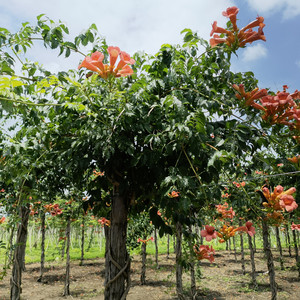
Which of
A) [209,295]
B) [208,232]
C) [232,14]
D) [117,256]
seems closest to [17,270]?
[117,256]

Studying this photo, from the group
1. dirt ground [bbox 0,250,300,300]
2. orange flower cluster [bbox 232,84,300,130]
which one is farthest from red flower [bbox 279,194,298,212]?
dirt ground [bbox 0,250,300,300]

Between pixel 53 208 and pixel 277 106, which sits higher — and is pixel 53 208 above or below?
Result: below

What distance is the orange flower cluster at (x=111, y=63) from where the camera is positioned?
1527 millimetres

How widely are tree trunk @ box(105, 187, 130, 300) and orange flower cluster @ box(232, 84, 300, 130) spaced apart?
1.35 m

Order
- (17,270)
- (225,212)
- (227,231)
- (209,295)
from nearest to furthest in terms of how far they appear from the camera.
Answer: (227,231) → (17,270) → (225,212) → (209,295)

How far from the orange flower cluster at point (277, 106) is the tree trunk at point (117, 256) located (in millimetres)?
1348

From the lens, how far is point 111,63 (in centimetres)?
155

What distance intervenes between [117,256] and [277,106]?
1.70m

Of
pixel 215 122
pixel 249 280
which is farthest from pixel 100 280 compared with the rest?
pixel 215 122

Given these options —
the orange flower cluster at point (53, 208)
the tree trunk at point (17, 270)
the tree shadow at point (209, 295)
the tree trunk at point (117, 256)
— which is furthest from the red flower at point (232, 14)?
the tree shadow at point (209, 295)

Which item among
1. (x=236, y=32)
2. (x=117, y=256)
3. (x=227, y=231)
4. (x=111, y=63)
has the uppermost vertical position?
(x=236, y=32)

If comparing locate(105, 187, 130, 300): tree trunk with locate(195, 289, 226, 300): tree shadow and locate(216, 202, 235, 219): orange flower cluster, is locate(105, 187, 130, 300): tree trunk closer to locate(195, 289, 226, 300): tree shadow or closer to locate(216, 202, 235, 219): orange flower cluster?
locate(216, 202, 235, 219): orange flower cluster

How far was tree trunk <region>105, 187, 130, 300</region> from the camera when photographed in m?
2.19

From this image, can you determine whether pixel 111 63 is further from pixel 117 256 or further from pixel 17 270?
pixel 17 270
